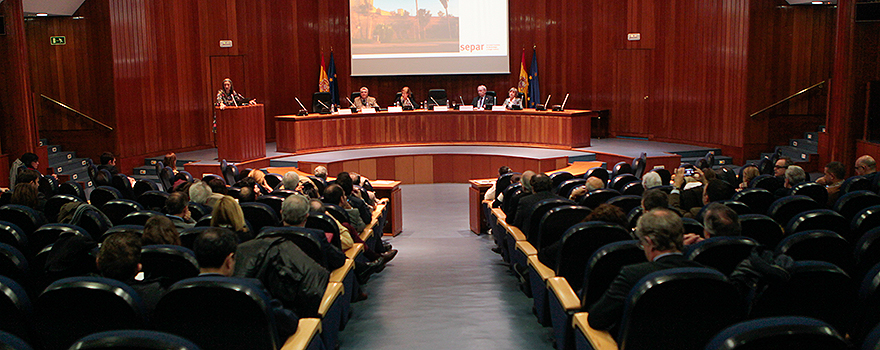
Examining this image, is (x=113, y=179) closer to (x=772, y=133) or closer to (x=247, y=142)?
(x=247, y=142)

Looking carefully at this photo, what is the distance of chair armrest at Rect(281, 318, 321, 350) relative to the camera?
2.83 m

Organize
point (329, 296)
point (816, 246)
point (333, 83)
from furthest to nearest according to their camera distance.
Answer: point (333, 83) < point (329, 296) < point (816, 246)

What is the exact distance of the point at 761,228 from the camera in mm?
3879

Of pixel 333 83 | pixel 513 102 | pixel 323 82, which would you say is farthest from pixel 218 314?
pixel 333 83

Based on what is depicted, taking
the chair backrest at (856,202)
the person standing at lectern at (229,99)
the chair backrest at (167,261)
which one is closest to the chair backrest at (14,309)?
the chair backrest at (167,261)

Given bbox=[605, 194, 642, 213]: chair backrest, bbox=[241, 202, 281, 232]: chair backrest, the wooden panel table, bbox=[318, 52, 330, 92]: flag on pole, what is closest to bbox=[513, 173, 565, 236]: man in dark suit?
bbox=[605, 194, 642, 213]: chair backrest

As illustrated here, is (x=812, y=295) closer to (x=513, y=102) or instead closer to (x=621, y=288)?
(x=621, y=288)

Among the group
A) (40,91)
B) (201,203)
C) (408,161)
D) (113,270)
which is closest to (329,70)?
(408,161)

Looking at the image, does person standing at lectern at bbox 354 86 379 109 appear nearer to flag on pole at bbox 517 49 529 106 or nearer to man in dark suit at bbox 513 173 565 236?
flag on pole at bbox 517 49 529 106

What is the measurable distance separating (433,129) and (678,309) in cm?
1098

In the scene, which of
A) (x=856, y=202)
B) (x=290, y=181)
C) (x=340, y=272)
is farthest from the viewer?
(x=290, y=181)

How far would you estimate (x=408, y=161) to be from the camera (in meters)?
11.9

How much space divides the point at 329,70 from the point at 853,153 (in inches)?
384

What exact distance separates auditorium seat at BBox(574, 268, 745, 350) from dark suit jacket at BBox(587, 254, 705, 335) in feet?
0.59
